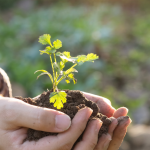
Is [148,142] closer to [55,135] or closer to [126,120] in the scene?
[126,120]

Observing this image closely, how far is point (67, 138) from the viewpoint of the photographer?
129 centimetres

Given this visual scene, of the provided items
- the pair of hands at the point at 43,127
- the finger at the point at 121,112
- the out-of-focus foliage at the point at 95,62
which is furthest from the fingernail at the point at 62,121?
the out-of-focus foliage at the point at 95,62

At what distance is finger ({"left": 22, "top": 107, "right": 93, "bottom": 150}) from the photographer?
1293 millimetres

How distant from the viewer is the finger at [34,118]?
1241 mm

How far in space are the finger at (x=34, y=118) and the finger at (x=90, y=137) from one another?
0.48ft

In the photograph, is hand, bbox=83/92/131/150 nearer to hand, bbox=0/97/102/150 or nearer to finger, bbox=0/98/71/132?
hand, bbox=0/97/102/150

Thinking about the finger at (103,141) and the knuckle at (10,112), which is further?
the finger at (103,141)

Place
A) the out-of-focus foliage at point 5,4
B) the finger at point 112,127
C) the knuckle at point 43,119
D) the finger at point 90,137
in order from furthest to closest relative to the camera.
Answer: the out-of-focus foliage at point 5,4 → the finger at point 112,127 → the finger at point 90,137 → the knuckle at point 43,119

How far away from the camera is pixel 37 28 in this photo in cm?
860

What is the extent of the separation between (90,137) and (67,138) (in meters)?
0.14

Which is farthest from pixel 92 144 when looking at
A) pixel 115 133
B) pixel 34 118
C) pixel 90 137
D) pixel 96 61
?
pixel 96 61

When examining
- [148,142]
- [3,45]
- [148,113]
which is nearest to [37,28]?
[3,45]

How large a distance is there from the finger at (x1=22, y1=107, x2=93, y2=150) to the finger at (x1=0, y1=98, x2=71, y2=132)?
0.05 m

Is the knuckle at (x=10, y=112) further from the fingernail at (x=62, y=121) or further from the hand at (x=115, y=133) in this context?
the hand at (x=115, y=133)
